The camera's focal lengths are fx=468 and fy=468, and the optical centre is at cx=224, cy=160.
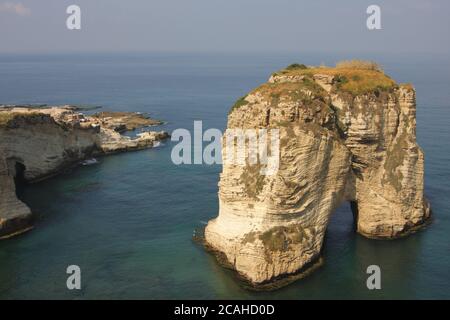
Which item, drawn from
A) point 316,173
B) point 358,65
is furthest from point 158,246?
point 358,65

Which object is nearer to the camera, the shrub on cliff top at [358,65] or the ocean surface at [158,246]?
the ocean surface at [158,246]

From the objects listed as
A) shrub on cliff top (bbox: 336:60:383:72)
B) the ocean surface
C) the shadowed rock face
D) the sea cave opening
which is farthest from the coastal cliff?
shrub on cliff top (bbox: 336:60:383:72)

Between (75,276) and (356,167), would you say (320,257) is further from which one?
(75,276)

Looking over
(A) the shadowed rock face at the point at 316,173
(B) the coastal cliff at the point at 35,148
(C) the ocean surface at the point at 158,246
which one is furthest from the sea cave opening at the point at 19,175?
(A) the shadowed rock face at the point at 316,173

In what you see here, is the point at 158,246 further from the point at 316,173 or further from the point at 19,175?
the point at 19,175

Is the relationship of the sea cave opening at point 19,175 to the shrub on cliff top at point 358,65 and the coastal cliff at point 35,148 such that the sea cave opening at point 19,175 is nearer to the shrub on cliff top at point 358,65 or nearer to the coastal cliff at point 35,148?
the coastal cliff at point 35,148

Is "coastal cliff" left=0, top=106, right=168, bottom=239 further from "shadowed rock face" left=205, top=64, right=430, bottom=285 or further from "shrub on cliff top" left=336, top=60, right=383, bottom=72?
"shrub on cliff top" left=336, top=60, right=383, bottom=72
